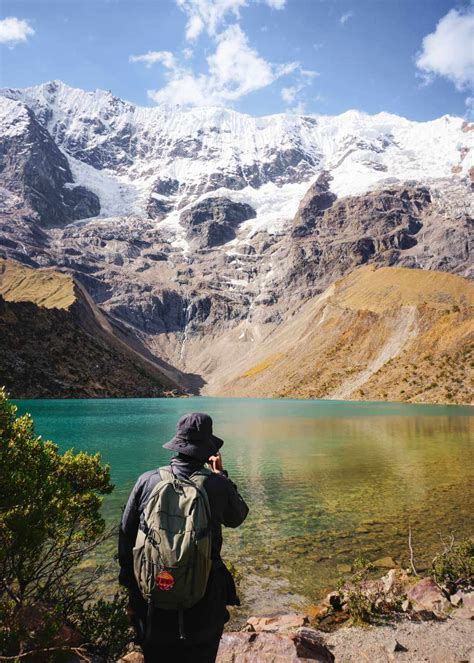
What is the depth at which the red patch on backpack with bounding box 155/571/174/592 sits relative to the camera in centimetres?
439

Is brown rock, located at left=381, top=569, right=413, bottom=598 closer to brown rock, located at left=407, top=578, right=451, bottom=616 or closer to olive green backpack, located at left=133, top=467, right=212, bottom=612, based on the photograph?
brown rock, located at left=407, top=578, right=451, bottom=616

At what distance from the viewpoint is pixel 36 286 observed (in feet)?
494

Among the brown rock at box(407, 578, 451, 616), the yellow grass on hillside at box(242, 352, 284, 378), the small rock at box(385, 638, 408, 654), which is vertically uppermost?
the small rock at box(385, 638, 408, 654)

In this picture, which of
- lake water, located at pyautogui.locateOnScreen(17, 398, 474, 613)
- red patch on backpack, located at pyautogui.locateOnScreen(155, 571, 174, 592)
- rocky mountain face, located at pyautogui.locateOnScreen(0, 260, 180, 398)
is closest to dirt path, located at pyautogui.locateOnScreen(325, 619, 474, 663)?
lake water, located at pyautogui.locateOnScreen(17, 398, 474, 613)

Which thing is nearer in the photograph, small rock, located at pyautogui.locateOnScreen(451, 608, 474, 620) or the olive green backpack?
the olive green backpack

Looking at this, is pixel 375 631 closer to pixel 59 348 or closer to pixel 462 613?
pixel 462 613

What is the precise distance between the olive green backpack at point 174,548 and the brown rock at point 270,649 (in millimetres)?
3436

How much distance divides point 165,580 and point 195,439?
136 centimetres

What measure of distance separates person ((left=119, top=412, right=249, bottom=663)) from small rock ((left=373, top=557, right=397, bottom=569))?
1042 cm

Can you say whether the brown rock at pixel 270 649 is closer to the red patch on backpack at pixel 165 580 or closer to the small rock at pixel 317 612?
the small rock at pixel 317 612

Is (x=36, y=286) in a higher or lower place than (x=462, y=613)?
higher

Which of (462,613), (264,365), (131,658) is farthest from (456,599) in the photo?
(264,365)

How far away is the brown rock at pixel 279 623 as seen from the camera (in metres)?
9.11

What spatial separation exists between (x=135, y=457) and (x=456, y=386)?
82590mm
